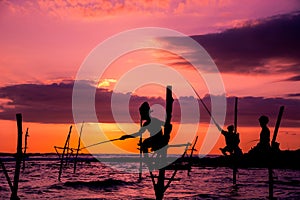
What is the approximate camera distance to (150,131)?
12812 mm

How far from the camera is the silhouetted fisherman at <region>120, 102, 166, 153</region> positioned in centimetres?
1224

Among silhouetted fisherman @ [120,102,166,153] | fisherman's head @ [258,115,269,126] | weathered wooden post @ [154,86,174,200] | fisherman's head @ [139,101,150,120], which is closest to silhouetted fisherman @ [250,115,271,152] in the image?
fisherman's head @ [258,115,269,126]

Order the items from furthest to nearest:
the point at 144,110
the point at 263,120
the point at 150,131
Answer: the point at 263,120
the point at 150,131
the point at 144,110

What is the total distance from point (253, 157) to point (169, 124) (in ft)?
23.1

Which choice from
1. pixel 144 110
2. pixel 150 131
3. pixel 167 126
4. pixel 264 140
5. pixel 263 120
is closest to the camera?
pixel 144 110

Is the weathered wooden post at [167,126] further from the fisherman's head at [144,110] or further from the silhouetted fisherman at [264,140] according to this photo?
the silhouetted fisherman at [264,140]

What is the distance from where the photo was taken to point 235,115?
92.3ft

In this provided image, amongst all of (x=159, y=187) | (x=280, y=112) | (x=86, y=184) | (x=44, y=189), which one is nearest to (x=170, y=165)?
(x=159, y=187)

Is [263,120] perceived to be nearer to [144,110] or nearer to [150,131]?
[150,131]

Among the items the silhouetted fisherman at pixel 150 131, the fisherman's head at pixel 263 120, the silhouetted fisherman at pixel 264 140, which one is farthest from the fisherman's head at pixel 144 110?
the silhouetted fisherman at pixel 264 140

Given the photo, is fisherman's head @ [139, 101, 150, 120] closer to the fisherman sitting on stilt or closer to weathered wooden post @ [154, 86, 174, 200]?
the fisherman sitting on stilt

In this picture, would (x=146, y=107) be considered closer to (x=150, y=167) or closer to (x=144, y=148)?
(x=144, y=148)

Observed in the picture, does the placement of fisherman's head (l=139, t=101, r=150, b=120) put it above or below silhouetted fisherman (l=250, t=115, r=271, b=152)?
above

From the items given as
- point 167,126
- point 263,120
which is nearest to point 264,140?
point 263,120
